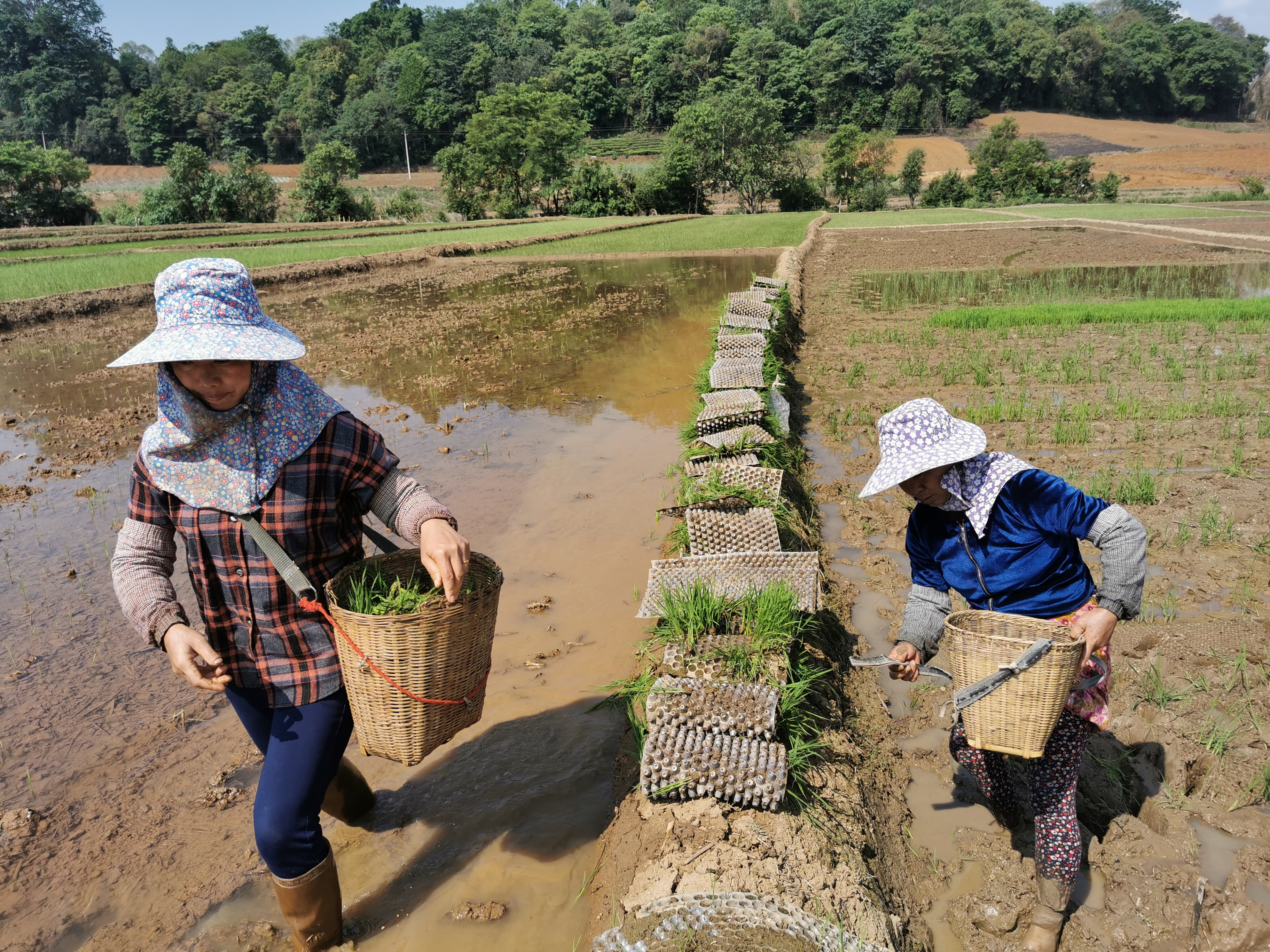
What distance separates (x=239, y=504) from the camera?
1.73 metres

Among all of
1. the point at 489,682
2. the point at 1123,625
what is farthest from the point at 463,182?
the point at 1123,625

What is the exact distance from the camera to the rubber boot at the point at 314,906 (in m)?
1.88

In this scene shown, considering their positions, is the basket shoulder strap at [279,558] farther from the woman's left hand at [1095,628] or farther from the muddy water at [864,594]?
the muddy water at [864,594]

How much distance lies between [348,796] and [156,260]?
Result: 1966 cm

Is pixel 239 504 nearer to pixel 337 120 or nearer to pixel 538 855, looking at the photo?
pixel 538 855

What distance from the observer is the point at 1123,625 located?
11.1ft

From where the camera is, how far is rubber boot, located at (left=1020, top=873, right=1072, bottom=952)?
2.04 metres

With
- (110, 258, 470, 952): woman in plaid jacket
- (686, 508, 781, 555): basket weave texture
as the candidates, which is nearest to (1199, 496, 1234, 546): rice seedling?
(686, 508, 781, 555): basket weave texture

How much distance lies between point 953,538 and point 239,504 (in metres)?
1.72

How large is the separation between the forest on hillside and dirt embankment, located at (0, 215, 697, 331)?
51210 mm

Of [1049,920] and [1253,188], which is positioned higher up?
[1253,188]

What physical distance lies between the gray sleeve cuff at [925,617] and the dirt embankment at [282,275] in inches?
589

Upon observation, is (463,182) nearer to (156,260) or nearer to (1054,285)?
(156,260)

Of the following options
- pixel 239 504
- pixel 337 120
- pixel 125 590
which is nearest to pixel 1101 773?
pixel 239 504
